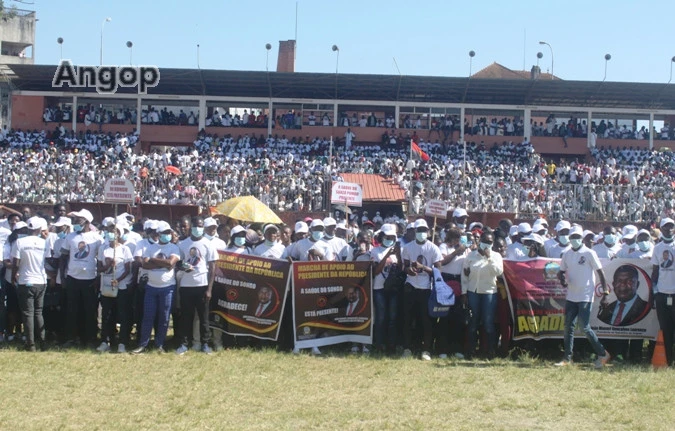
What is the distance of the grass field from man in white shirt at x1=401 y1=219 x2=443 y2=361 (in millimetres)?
449

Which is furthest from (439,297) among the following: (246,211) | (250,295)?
(246,211)

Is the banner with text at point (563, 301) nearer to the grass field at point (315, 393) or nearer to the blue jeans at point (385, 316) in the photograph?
the grass field at point (315, 393)

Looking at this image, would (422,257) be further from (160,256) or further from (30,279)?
(30,279)

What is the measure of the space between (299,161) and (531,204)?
47.9 ft

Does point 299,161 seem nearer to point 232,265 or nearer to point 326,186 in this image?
point 326,186

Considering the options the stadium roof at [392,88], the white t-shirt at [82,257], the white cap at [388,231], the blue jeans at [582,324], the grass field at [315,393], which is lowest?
the grass field at [315,393]

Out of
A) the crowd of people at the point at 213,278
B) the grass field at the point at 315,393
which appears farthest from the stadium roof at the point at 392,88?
the grass field at the point at 315,393

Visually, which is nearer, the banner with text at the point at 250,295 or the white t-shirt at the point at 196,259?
the white t-shirt at the point at 196,259

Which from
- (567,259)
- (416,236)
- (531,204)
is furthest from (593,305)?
(531,204)

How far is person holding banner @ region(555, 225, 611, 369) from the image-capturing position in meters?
10.0

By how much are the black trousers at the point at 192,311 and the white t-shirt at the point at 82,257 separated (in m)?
1.34

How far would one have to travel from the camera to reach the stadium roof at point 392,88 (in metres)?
42.9

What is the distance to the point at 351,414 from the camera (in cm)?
766

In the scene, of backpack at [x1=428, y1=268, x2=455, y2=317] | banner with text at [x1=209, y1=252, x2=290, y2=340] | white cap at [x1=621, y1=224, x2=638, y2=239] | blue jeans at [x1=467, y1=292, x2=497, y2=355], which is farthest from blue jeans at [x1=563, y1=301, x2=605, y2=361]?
banner with text at [x1=209, y1=252, x2=290, y2=340]
